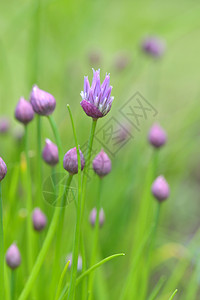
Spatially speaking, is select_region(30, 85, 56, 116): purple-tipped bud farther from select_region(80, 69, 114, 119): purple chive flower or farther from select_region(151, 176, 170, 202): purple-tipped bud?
select_region(151, 176, 170, 202): purple-tipped bud

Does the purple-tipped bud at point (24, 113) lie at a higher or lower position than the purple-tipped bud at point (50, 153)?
higher

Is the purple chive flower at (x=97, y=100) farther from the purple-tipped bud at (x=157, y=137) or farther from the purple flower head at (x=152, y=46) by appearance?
the purple flower head at (x=152, y=46)

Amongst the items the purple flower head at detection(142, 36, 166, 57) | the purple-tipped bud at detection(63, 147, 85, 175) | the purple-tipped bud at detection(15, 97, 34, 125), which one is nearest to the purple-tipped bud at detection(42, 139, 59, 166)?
the purple-tipped bud at detection(15, 97, 34, 125)

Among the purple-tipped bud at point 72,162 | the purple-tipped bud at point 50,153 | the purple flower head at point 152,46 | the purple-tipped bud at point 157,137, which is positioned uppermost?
the purple flower head at point 152,46

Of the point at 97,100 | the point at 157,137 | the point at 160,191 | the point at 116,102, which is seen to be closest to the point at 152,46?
the point at 116,102

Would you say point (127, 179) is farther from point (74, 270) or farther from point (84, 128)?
point (74, 270)

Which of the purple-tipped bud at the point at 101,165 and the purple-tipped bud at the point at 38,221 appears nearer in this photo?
the purple-tipped bud at the point at 101,165

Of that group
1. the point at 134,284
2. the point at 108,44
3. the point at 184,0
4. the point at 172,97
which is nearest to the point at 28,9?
the point at 134,284

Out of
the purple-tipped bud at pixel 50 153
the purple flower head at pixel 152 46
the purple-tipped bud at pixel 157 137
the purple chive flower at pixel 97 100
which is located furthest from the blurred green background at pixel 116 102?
the purple chive flower at pixel 97 100
